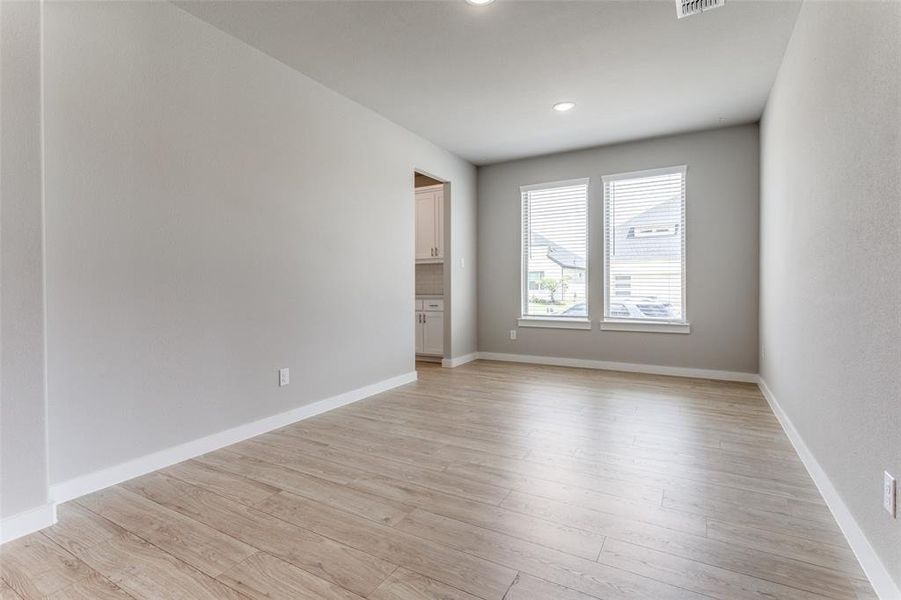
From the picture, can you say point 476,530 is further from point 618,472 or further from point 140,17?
point 140,17

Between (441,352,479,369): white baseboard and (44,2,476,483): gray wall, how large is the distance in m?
1.65

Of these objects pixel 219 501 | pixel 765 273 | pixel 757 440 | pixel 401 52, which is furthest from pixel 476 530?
pixel 765 273

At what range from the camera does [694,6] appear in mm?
2537

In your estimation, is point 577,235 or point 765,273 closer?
point 765,273

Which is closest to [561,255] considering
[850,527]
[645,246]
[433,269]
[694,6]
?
[645,246]

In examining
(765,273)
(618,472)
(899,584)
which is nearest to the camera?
(899,584)

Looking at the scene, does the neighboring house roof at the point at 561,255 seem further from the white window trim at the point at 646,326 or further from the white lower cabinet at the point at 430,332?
the white lower cabinet at the point at 430,332

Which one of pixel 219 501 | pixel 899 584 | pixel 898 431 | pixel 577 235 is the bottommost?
pixel 219 501

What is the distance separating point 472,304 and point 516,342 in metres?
0.76

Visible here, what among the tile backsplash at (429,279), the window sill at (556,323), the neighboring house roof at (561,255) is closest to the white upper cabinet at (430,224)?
the tile backsplash at (429,279)

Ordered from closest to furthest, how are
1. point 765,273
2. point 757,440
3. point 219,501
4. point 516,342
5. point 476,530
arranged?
point 476,530 < point 219,501 < point 757,440 < point 765,273 < point 516,342

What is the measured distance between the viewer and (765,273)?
4.07m

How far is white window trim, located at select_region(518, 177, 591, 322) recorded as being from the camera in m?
5.38

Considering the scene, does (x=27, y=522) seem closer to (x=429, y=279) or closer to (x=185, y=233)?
(x=185, y=233)
